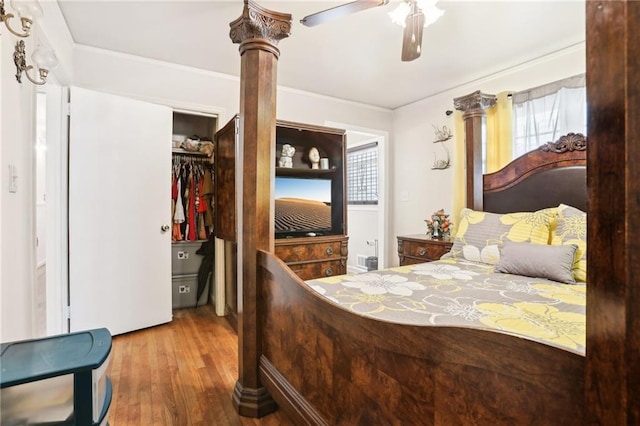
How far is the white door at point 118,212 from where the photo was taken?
8.54ft

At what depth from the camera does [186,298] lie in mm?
3658

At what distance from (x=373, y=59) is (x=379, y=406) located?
288 centimetres

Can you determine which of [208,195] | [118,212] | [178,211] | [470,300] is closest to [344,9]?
[470,300]

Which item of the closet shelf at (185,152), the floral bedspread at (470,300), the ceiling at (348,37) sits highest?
the ceiling at (348,37)

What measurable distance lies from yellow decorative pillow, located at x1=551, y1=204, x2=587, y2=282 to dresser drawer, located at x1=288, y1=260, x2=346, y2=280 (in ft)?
6.08

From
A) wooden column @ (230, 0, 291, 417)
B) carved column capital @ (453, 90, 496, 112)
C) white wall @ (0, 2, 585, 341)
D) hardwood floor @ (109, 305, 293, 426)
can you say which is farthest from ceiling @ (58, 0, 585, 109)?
hardwood floor @ (109, 305, 293, 426)

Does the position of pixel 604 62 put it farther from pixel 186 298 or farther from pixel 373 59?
pixel 186 298

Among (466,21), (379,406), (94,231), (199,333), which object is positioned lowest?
(199,333)

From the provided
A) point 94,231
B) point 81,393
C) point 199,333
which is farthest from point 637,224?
point 94,231

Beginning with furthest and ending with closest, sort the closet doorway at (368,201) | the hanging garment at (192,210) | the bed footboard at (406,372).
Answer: the closet doorway at (368,201) < the hanging garment at (192,210) < the bed footboard at (406,372)

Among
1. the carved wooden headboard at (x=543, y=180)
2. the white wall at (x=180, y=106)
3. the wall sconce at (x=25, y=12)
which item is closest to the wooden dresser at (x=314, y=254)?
the white wall at (x=180, y=106)

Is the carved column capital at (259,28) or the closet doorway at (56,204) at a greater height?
the carved column capital at (259,28)

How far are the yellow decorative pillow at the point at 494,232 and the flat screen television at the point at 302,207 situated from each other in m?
1.40

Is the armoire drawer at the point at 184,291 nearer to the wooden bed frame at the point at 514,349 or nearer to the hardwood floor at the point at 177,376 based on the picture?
the hardwood floor at the point at 177,376
